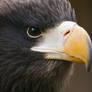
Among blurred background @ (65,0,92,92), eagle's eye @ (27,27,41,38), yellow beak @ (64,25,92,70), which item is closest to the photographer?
yellow beak @ (64,25,92,70)

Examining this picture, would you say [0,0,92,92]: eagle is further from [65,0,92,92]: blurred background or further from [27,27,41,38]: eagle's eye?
[65,0,92,92]: blurred background

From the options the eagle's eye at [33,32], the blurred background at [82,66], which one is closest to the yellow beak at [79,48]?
the eagle's eye at [33,32]

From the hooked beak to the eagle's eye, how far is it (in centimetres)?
4

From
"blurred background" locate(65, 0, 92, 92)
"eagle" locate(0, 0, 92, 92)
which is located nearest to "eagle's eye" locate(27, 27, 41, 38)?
"eagle" locate(0, 0, 92, 92)

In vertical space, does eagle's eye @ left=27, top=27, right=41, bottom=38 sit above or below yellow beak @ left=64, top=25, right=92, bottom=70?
above

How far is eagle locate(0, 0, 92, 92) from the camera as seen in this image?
202cm

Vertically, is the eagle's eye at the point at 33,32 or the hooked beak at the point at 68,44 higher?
the eagle's eye at the point at 33,32

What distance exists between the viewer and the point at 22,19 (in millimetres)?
2039

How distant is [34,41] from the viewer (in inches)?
81.0

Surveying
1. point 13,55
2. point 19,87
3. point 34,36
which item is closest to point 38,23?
point 34,36

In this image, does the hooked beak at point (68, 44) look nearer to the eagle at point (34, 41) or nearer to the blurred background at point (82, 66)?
the eagle at point (34, 41)

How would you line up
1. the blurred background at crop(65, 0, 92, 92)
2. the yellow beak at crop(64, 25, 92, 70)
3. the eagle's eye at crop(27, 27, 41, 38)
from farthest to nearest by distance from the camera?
the blurred background at crop(65, 0, 92, 92) → the eagle's eye at crop(27, 27, 41, 38) → the yellow beak at crop(64, 25, 92, 70)

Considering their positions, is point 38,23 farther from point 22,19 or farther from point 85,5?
point 85,5

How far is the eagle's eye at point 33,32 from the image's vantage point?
2.04m
